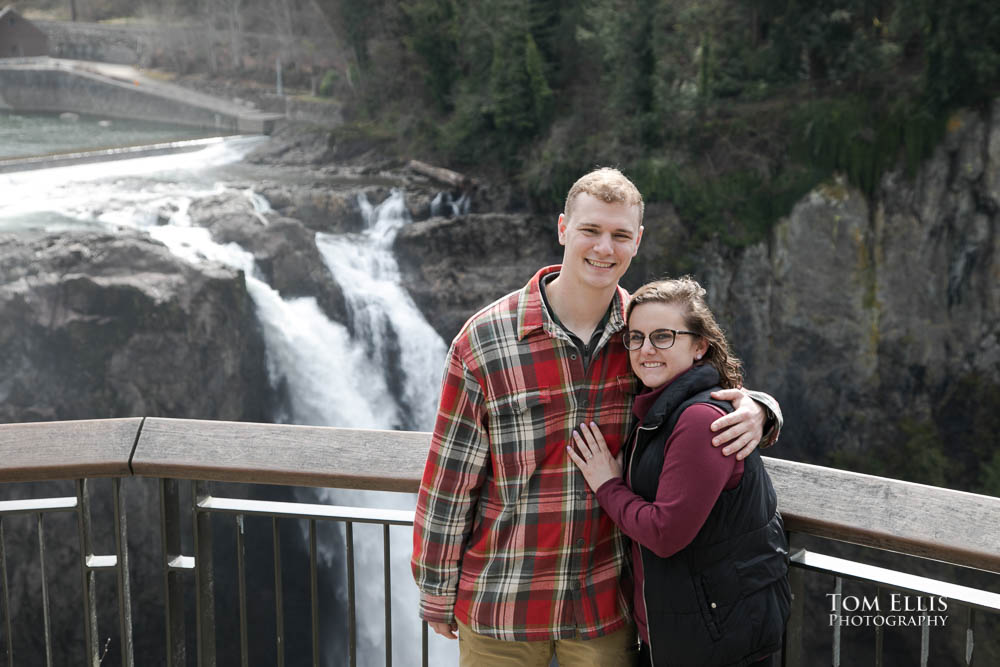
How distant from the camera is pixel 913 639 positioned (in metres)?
15.9

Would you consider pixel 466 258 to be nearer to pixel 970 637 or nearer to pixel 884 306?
pixel 884 306

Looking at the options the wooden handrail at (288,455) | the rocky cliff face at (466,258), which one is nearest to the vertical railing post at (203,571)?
the wooden handrail at (288,455)

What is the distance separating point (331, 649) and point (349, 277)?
6.90m

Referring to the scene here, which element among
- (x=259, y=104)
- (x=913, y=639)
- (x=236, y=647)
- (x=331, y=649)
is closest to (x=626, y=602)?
(x=236, y=647)

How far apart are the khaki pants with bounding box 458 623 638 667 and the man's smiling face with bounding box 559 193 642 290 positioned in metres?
0.84

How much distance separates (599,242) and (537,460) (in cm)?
52

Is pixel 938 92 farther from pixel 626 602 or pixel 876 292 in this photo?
pixel 626 602

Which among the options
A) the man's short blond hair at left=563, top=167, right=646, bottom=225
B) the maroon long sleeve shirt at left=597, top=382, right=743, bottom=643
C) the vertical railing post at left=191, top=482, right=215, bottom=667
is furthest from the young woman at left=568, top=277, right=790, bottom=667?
the vertical railing post at left=191, top=482, right=215, bottom=667

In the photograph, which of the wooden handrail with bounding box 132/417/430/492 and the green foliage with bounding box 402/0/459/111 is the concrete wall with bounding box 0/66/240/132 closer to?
the green foliage with bounding box 402/0/459/111

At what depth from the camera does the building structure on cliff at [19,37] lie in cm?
1942

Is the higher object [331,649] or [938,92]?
[938,92]

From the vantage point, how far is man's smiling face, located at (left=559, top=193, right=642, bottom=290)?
7.43ft

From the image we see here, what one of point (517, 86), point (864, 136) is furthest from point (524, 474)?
point (517, 86)

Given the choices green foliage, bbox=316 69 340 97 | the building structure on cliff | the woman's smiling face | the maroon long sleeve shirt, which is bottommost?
the maroon long sleeve shirt
